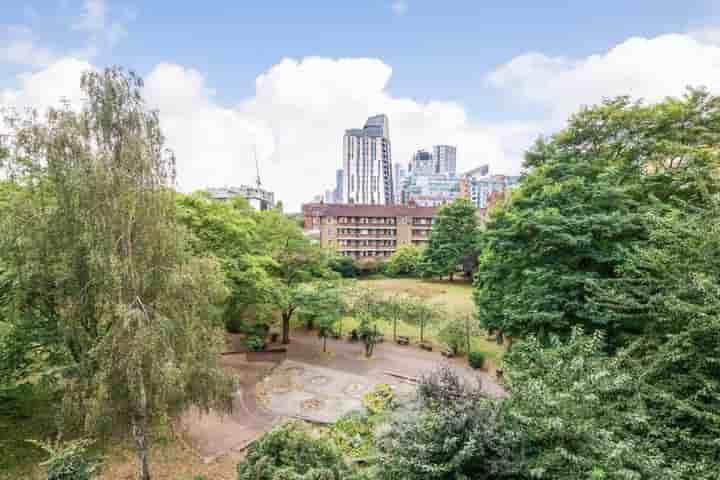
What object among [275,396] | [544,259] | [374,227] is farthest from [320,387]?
[374,227]

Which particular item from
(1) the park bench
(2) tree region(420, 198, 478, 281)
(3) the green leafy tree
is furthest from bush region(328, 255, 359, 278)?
(3) the green leafy tree

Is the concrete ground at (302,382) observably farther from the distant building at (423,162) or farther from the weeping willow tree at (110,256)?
the distant building at (423,162)

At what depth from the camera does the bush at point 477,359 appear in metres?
17.3

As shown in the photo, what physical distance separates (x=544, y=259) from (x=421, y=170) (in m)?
142

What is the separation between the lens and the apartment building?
49.0m

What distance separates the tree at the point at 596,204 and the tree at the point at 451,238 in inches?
1007

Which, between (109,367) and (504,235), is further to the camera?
(504,235)

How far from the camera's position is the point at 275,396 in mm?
14242

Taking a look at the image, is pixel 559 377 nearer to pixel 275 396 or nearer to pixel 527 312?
pixel 527 312

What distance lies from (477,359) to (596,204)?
999 cm

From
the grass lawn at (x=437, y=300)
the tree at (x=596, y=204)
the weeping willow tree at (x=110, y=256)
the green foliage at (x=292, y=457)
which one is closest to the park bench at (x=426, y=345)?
the grass lawn at (x=437, y=300)

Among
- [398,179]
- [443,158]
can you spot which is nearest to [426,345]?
[398,179]

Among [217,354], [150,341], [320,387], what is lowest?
[320,387]

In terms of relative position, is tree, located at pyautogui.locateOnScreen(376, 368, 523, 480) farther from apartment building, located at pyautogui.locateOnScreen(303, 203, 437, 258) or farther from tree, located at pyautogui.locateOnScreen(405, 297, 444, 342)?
apartment building, located at pyautogui.locateOnScreen(303, 203, 437, 258)
